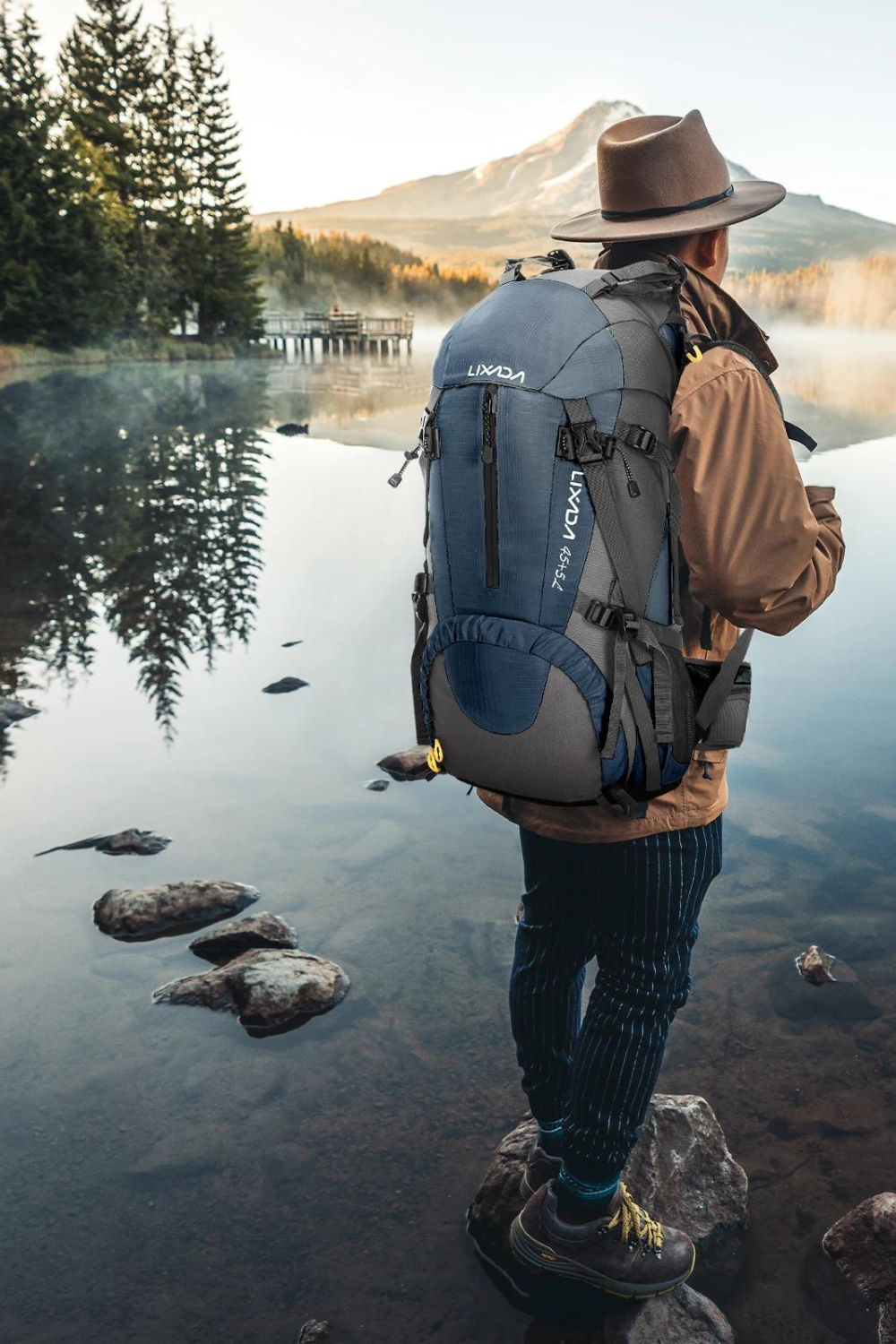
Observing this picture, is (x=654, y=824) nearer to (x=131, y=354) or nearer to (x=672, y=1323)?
(x=672, y=1323)

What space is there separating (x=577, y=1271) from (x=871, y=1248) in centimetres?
74

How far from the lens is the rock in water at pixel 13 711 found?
725 cm

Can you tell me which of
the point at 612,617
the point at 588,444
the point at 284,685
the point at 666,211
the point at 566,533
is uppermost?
the point at 666,211

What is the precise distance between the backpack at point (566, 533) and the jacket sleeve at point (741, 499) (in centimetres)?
5

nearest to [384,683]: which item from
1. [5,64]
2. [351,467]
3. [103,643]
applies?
[103,643]

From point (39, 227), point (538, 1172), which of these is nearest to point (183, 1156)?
point (538, 1172)

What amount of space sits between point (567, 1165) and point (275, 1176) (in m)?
0.92

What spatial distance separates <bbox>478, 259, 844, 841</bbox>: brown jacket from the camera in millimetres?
2232

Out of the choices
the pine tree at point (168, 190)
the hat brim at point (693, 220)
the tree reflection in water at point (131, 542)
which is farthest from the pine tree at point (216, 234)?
the hat brim at point (693, 220)

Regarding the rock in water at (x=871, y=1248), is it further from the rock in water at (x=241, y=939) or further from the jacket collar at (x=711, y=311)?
the rock in water at (x=241, y=939)

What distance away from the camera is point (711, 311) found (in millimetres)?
2473

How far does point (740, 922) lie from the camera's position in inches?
189

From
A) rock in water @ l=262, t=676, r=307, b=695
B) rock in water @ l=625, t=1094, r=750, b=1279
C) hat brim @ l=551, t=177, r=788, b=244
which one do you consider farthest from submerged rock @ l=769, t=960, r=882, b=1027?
rock in water @ l=262, t=676, r=307, b=695

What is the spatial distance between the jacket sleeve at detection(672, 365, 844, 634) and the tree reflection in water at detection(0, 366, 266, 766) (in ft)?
17.6
